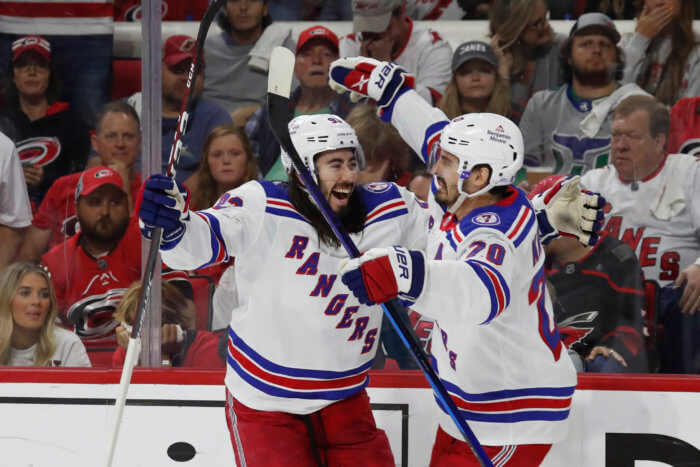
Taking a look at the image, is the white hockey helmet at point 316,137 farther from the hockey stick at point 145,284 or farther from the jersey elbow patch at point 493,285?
the jersey elbow patch at point 493,285

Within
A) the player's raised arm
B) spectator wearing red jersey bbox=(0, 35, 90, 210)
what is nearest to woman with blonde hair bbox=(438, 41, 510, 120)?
the player's raised arm

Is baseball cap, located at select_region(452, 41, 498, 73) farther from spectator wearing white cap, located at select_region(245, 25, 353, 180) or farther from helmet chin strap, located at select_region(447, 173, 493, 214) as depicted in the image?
helmet chin strap, located at select_region(447, 173, 493, 214)

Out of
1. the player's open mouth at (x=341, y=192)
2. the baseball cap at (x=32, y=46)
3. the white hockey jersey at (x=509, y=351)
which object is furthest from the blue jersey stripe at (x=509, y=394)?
the baseball cap at (x=32, y=46)

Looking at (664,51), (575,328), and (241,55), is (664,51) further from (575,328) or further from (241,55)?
(241,55)

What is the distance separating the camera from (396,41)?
11.6 feet

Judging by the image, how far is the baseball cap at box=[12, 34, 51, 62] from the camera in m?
3.38

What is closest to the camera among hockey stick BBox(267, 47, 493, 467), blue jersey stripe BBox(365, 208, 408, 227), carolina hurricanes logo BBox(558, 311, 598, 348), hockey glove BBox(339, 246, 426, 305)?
hockey glove BBox(339, 246, 426, 305)

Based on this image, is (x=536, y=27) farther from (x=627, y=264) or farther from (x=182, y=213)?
(x=182, y=213)

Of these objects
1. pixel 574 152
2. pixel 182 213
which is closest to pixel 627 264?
pixel 574 152

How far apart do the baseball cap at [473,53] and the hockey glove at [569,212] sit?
930mm

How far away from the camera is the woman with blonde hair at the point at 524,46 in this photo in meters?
3.40

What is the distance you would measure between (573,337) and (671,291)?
377 mm

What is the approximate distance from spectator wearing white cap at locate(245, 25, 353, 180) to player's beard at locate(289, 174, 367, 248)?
72 centimetres

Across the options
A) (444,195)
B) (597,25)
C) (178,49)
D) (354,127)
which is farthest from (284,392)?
(597,25)
